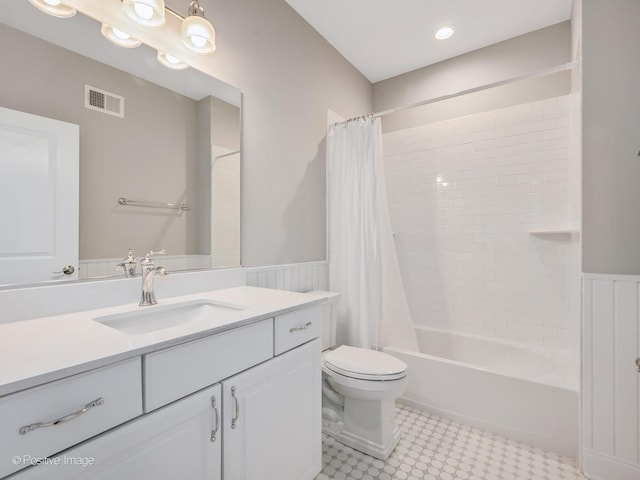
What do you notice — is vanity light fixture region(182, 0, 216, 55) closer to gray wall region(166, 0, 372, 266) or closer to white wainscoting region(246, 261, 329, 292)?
gray wall region(166, 0, 372, 266)

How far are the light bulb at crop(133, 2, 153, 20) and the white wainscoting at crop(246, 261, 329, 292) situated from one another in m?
1.23

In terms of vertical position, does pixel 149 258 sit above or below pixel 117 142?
below

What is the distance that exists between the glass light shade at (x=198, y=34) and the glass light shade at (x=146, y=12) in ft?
0.38

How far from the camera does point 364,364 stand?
1.67 metres

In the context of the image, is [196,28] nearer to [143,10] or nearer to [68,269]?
[143,10]

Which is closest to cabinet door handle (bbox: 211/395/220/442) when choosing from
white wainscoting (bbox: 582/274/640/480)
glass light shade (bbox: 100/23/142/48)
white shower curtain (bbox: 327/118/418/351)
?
white shower curtain (bbox: 327/118/418/351)

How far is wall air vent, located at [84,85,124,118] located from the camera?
1190 millimetres

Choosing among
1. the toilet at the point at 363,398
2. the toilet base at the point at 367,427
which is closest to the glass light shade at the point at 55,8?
the toilet at the point at 363,398

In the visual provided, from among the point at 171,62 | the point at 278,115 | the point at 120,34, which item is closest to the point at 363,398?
the point at 278,115

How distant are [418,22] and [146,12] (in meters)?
1.79

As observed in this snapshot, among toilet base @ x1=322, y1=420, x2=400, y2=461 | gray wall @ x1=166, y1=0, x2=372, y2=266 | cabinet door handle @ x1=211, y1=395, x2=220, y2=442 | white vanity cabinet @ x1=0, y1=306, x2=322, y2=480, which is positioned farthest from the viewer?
gray wall @ x1=166, y1=0, x2=372, y2=266

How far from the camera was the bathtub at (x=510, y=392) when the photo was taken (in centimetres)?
168

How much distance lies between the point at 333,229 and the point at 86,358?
1.74 metres

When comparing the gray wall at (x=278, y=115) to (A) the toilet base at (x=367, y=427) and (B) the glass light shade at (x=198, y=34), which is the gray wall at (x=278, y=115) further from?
(A) the toilet base at (x=367, y=427)
